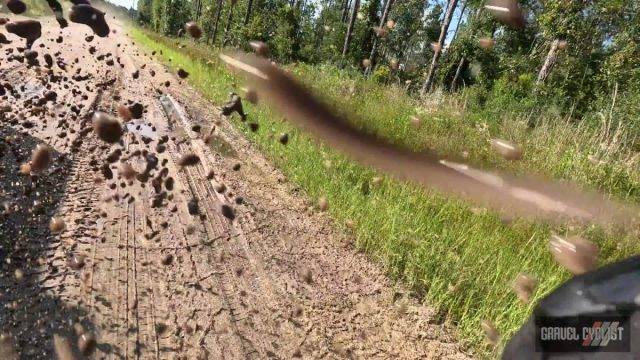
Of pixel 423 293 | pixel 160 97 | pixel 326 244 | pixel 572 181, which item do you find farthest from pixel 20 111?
pixel 572 181

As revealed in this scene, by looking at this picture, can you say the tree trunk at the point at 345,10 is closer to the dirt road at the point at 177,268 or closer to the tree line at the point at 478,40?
the tree line at the point at 478,40

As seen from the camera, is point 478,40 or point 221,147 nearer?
point 478,40

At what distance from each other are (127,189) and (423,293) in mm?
2732

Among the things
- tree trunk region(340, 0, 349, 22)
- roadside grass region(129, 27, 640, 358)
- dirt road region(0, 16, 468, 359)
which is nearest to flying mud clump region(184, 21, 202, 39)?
roadside grass region(129, 27, 640, 358)

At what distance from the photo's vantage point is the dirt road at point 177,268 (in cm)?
249

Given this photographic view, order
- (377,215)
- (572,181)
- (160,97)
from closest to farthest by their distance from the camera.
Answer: (377,215) → (572,181) → (160,97)

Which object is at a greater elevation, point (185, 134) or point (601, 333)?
point (601, 333)

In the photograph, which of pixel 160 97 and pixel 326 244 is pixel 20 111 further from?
pixel 326 244

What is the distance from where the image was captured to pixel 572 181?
461cm

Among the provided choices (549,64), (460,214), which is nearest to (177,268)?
(460,214)

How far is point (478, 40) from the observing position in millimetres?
4582

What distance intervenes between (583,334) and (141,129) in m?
6.14

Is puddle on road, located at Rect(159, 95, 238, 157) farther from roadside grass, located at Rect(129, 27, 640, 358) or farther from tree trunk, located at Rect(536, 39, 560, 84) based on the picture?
tree trunk, located at Rect(536, 39, 560, 84)

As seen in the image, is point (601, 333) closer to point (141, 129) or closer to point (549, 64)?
point (141, 129)
